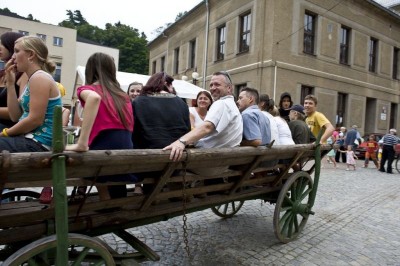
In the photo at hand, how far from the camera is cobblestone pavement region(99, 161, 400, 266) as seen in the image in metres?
3.76

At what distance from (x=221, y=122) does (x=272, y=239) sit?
Result: 2.12 m

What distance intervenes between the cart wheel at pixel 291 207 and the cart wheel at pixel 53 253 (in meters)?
2.30

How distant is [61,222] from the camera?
6.16 ft

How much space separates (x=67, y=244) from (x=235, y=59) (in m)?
17.2

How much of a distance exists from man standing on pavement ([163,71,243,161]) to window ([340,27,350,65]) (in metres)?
18.0

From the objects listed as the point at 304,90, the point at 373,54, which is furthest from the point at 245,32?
the point at 373,54

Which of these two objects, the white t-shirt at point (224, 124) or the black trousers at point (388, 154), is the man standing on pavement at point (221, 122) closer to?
the white t-shirt at point (224, 124)

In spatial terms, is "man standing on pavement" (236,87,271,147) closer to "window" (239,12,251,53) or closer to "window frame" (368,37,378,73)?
"window" (239,12,251,53)

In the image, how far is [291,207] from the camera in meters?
4.29

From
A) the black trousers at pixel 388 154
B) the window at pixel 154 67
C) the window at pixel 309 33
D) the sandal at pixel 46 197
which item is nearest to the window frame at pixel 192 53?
the window at pixel 154 67

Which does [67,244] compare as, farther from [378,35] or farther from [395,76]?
[395,76]

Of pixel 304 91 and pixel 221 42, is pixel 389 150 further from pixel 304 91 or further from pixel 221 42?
pixel 221 42

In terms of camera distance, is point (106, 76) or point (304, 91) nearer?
point (106, 76)

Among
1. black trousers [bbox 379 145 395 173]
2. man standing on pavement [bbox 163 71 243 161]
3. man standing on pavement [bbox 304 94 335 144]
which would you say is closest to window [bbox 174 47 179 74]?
black trousers [bbox 379 145 395 173]
